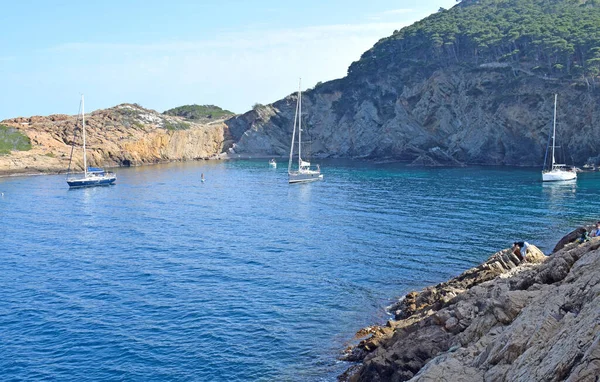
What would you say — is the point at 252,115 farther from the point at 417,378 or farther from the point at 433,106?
the point at 417,378

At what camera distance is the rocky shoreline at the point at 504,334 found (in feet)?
39.9

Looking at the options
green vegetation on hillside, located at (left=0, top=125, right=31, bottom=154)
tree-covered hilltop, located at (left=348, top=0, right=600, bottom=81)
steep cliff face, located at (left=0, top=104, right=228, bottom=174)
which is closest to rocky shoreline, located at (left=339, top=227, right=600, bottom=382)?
tree-covered hilltop, located at (left=348, top=0, right=600, bottom=81)

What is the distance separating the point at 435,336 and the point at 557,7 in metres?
130

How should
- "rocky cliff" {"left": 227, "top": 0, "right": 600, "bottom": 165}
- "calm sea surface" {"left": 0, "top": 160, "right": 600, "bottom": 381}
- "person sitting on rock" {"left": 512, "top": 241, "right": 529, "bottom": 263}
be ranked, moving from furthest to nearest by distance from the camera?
"rocky cliff" {"left": 227, "top": 0, "right": 600, "bottom": 165}, "person sitting on rock" {"left": 512, "top": 241, "right": 529, "bottom": 263}, "calm sea surface" {"left": 0, "top": 160, "right": 600, "bottom": 381}

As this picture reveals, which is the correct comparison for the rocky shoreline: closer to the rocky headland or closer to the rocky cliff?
the rocky cliff

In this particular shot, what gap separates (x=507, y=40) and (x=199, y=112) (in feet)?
334

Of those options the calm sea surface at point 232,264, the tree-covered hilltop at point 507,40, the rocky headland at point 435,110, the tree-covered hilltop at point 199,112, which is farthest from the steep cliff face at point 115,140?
the tree-covered hilltop at point 507,40

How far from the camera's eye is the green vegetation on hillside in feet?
368

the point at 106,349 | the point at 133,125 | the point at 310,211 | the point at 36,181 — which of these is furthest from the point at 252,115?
the point at 106,349

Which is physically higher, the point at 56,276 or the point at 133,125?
the point at 133,125

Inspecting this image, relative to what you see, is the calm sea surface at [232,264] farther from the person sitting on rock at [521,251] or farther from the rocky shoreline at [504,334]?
the person sitting on rock at [521,251]

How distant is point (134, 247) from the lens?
147ft

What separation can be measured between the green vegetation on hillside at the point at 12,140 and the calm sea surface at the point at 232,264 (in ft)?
130

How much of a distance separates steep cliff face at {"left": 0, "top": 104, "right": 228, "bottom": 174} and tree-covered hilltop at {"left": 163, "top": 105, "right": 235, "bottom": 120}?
19128 millimetres
